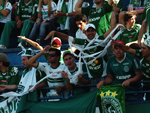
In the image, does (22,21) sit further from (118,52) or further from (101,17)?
(118,52)

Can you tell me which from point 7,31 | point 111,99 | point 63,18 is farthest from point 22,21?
point 111,99

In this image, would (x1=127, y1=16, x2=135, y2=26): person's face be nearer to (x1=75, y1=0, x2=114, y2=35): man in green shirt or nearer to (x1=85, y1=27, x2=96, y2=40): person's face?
(x1=75, y1=0, x2=114, y2=35): man in green shirt

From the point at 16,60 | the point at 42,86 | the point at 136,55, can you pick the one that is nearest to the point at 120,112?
the point at 136,55

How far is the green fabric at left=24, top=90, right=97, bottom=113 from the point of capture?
18.3 feet

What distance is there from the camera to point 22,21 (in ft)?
31.3

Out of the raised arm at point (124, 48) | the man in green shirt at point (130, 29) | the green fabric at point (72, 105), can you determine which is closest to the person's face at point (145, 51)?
the raised arm at point (124, 48)

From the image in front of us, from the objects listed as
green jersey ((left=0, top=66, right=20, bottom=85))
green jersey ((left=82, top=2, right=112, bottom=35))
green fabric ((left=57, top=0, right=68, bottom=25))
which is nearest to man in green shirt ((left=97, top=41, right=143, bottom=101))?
green jersey ((left=82, top=2, right=112, bottom=35))

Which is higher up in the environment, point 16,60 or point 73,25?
point 73,25

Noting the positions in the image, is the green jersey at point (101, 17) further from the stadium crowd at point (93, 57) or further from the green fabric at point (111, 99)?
the green fabric at point (111, 99)

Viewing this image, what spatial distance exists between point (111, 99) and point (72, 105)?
2.72 ft

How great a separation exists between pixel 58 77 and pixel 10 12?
4.25 meters

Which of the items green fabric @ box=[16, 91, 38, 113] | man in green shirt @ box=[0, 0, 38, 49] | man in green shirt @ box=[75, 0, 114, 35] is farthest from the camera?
man in green shirt @ box=[0, 0, 38, 49]

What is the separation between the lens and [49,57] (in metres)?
6.39

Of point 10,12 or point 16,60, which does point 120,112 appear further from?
point 10,12
